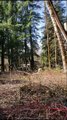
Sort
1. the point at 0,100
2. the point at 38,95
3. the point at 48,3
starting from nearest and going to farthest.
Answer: the point at 0,100
the point at 38,95
the point at 48,3

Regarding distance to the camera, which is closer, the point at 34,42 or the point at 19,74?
the point at 19,74

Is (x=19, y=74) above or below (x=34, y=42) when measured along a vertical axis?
above

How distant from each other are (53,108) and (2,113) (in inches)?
46.2

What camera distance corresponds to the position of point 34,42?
38.9 metres

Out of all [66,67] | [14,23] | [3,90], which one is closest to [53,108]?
[3,90]

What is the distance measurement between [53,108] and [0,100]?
2082mm

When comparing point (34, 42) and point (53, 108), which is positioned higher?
point (53, 108)

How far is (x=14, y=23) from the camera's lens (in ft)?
120

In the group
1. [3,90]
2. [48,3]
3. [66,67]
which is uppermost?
[48,3]

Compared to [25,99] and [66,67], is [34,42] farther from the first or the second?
[25,99]

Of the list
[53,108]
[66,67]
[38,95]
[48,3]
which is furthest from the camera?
[66,67]

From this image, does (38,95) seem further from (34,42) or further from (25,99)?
(34,42)

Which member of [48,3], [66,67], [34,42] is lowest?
[34,42]

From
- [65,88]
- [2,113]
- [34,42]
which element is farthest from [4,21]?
[2,113]
